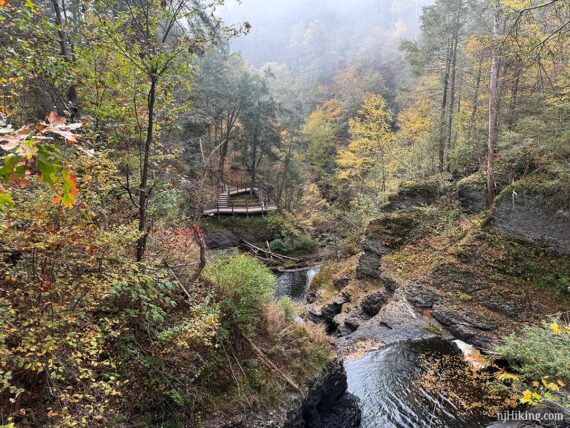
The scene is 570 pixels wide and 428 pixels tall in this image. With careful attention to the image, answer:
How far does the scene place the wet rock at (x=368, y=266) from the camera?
13891mm

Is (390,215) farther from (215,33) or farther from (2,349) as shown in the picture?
(2,349)

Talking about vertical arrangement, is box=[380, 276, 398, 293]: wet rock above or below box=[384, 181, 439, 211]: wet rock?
below

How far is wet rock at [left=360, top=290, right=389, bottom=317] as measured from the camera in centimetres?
1241

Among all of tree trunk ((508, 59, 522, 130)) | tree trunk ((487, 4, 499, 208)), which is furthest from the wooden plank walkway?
tree trunk ((508, 59, 522, 130))

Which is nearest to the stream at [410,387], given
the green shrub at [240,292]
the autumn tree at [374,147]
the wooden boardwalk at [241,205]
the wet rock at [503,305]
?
the wet rock at [503,305]

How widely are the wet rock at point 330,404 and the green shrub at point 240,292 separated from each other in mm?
1807

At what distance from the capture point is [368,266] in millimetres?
14109

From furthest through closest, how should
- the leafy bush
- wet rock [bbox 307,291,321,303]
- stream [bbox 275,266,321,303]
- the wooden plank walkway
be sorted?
the leafy bush, the wooden plank walkway, stream [bbox 275,266,321,303], wet rock [bbox 307,291,321,303]

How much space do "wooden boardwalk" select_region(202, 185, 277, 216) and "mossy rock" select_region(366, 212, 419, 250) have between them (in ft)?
37.9

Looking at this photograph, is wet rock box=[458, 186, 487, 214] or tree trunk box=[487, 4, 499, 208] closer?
tree trunk box=[487, 4, 499, 208]

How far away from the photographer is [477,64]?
16641 millimetres

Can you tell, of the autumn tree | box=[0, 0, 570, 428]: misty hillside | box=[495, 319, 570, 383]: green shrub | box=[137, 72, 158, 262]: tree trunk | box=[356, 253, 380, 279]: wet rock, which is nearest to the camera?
box=[0, 0, 570, 428]: misty hillside

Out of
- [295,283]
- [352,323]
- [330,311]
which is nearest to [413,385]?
[352,323]

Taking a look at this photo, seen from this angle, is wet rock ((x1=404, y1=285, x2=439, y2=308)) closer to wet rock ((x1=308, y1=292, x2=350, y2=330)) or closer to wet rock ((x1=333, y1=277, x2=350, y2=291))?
wet rock ((x1=308, y1=292, x2=350, y2=330))
